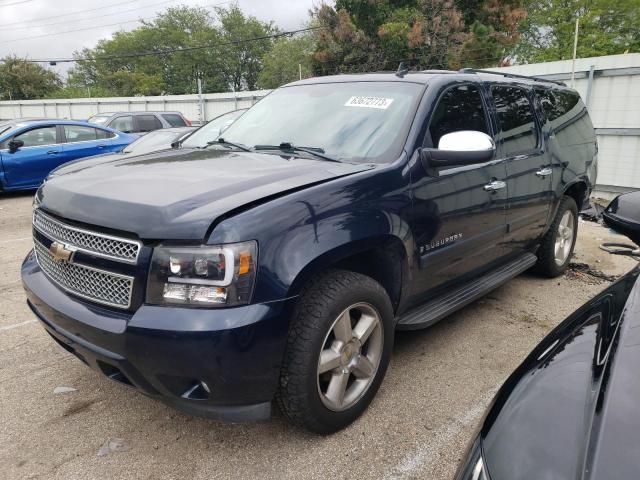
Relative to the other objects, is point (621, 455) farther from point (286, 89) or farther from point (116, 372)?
point (286, 89)

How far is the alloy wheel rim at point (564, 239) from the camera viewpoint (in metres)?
4.93

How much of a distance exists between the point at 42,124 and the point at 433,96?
945 centimetres

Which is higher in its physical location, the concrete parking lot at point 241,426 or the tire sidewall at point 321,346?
the tire sidewall at point 321,346

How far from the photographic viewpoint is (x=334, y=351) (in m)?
2.47

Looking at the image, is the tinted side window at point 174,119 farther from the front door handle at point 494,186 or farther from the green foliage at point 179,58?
the green foliage at point 179,58

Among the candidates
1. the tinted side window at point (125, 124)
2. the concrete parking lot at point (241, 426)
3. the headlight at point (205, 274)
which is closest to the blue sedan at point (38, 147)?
the tinted side window at point (125, 124)

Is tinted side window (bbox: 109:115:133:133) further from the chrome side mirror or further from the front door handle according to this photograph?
the chrome side mirror

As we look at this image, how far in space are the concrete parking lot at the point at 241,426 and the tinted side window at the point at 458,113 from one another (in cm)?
152

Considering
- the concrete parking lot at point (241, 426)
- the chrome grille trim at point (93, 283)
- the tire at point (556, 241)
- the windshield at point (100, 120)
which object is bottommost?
the concrete parking lot at point (241, 426)

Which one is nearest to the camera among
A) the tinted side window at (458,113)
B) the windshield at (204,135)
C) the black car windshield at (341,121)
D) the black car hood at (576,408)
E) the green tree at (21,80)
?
the black car hood at (576,408)

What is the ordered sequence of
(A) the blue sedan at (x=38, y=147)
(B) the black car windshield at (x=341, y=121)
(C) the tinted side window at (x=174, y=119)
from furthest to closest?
(C) the tinted side window at (x=174, y=119)
(A) the blue sedan at (x=38, y=147)
(B) the black car windshield at (x=341, y=121)

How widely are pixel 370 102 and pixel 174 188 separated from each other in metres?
1.52

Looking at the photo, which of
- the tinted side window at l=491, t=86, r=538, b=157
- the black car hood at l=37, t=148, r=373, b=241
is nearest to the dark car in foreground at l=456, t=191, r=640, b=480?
the black car hood at l=37, t=148, r=373, b=241

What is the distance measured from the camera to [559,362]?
4.97ft
